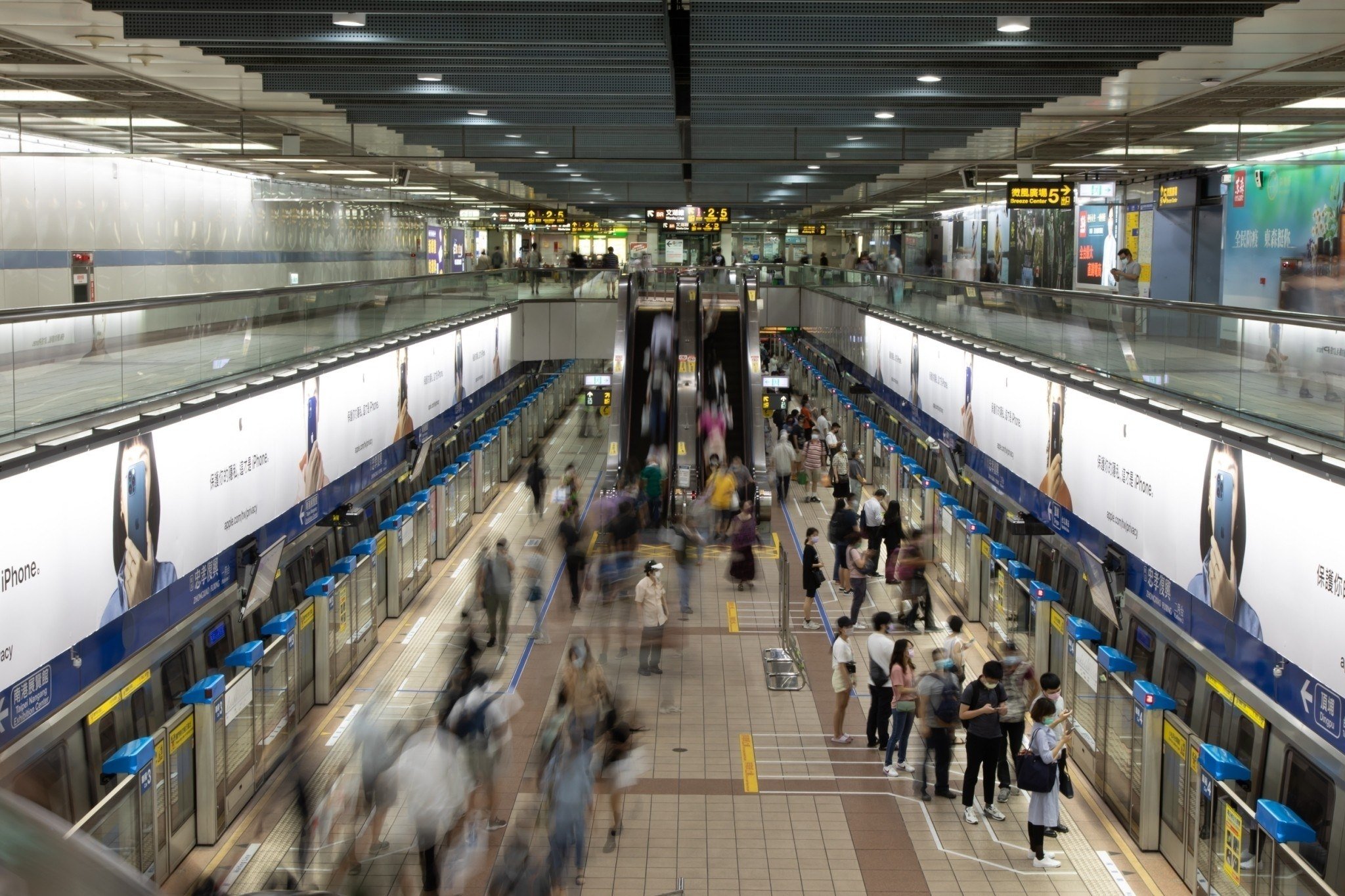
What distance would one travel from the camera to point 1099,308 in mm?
11516

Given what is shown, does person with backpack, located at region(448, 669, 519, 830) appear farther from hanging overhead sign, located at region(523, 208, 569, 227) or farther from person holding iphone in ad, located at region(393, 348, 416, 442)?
hanging overhead sign, located at region(523, 208, 569, 227)

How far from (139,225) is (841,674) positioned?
14.9 m

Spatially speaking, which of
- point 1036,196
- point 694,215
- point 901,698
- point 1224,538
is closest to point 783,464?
point 1036,196

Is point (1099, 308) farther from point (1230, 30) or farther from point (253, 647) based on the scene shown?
point (253, 647)

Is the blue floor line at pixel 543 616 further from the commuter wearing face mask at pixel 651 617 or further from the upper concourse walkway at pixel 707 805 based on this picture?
the commuter wearing face mask at pixel 651 617

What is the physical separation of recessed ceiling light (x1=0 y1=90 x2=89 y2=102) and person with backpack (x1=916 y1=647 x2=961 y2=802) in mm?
11478

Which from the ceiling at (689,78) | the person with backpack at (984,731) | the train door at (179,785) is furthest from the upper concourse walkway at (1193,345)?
the train door at (179,785)

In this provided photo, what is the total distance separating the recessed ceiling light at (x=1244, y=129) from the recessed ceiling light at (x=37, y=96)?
14.5 meters

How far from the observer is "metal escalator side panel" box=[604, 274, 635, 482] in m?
21.7

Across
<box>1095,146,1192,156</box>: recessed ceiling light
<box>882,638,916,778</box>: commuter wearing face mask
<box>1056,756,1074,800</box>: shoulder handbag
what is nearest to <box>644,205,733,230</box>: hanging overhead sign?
<box>1095,146,1192,156</box>: recessed ceiling light

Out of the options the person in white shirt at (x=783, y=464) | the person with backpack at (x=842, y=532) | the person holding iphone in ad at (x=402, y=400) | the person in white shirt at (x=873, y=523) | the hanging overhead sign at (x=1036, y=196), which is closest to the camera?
the person holding iphone in ad at (x=402, y=400)

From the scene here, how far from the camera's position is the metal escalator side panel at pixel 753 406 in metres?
20.9

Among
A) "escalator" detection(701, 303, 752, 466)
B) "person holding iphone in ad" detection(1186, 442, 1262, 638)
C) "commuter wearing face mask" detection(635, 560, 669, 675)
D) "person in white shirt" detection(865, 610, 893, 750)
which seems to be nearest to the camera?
"person holding iphone in ad" detection(1186, 442, 1262, 638)

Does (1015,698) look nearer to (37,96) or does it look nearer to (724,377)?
(37,96)
